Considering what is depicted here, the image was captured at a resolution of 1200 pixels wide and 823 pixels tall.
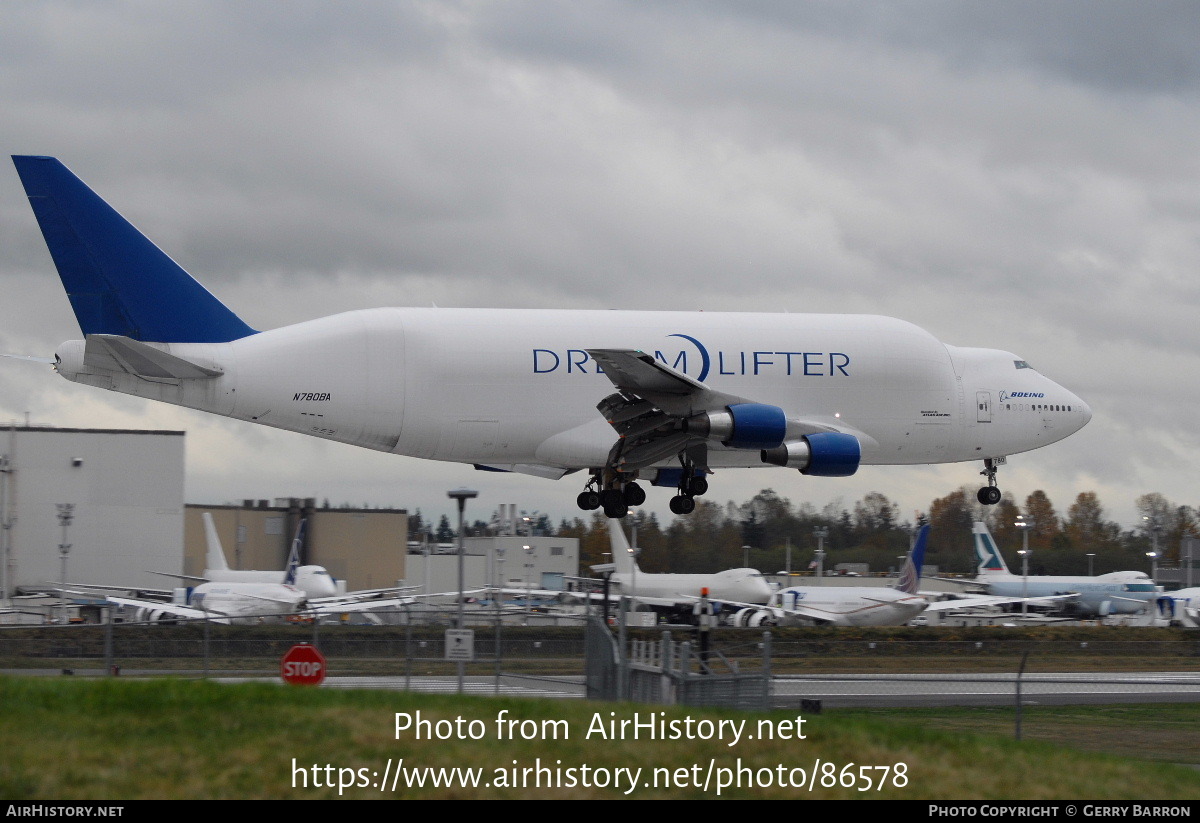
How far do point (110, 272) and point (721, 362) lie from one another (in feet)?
45.9

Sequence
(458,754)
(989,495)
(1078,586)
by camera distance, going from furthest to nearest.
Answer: (1078,586) < (989,495) < (458,754)

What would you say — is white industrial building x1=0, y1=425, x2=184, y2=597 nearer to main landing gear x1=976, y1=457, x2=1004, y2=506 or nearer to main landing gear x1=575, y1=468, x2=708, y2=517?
main landing gear x1=575, y1=468, x2=708, y2=517

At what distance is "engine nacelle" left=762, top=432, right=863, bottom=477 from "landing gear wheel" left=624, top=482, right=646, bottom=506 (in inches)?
134

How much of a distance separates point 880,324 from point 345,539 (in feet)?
197

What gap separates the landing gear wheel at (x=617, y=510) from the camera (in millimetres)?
31828

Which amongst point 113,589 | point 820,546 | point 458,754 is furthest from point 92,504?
point 458,754

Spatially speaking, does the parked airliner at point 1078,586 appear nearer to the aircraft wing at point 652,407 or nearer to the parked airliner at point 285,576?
the parked airliner at point 285,576

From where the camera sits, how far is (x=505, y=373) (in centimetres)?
2952

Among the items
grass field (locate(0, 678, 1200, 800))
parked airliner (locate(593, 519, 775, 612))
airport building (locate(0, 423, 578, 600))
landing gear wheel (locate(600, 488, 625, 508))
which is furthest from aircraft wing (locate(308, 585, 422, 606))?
grass field (locate(0, 678, 1200, 800))

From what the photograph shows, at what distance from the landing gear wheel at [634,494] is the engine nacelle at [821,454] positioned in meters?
3.41

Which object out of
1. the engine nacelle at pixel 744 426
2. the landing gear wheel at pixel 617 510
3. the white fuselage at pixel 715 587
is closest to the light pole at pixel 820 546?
the white fuselage at pixel 715 587

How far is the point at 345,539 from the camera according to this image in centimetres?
8681

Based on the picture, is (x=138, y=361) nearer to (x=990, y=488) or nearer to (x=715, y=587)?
(x=990, y=488)

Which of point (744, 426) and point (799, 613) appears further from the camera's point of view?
point (799, 613)
